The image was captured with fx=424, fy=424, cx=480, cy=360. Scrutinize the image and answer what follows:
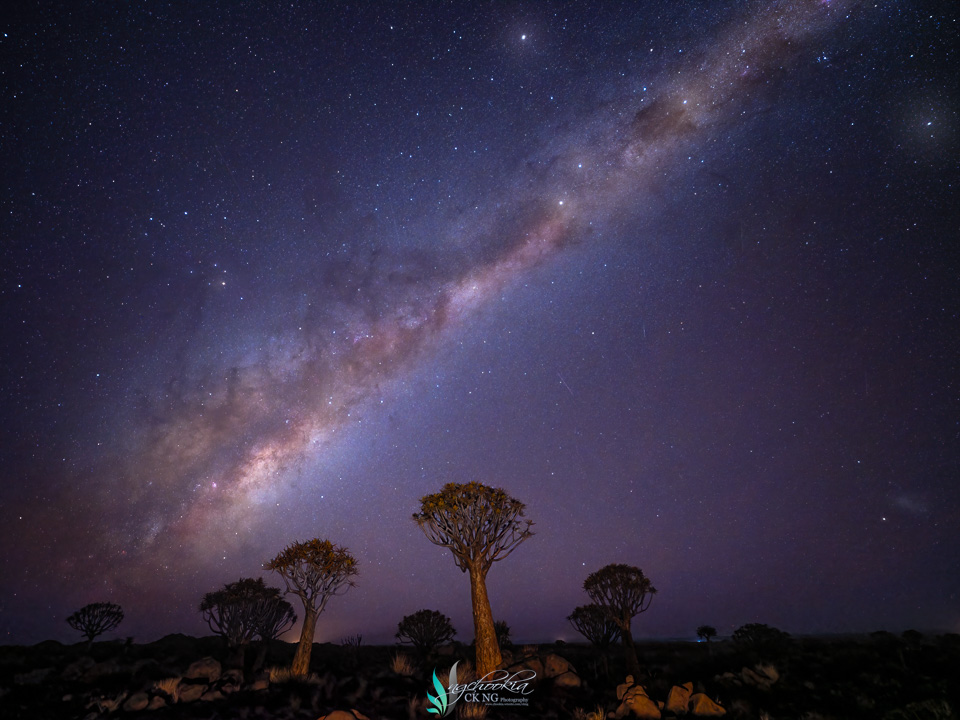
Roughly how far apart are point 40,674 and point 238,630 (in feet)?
36.2

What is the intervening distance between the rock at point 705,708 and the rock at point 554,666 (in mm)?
4485

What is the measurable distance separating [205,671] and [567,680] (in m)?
13.0

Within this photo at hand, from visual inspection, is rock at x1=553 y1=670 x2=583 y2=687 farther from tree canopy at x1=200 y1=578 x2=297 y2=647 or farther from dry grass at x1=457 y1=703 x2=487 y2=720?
tree canopy at x1=200 y1=578 x2=297 y2=647

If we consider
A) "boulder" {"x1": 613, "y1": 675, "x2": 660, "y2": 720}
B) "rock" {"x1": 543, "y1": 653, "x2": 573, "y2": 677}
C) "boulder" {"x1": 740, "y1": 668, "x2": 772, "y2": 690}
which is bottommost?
"boulder" {"x1": 740, "y1": 668, "x2": 772, "y2": 690}

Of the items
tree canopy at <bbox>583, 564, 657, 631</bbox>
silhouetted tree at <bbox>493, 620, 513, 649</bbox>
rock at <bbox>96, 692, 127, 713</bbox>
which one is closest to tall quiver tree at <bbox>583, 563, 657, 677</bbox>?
tree canopy at <bbox>583, 564, 657, 631</bbox>

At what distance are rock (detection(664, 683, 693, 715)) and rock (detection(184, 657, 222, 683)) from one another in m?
15.5

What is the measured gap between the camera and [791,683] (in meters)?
15.7

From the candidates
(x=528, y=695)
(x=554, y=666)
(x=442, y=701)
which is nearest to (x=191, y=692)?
→ (x=442, y=701)

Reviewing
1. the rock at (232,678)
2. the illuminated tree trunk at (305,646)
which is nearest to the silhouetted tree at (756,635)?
the illuminated tree trunk at (305,646)

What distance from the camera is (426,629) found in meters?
29.8

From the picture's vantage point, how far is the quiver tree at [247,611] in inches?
1013

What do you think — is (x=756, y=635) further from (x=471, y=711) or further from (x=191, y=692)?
(x=191, y=692)

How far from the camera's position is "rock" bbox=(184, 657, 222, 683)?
48.5ft

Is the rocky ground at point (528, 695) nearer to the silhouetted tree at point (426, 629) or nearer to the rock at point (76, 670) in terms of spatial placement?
the rock at point (76, 670)
